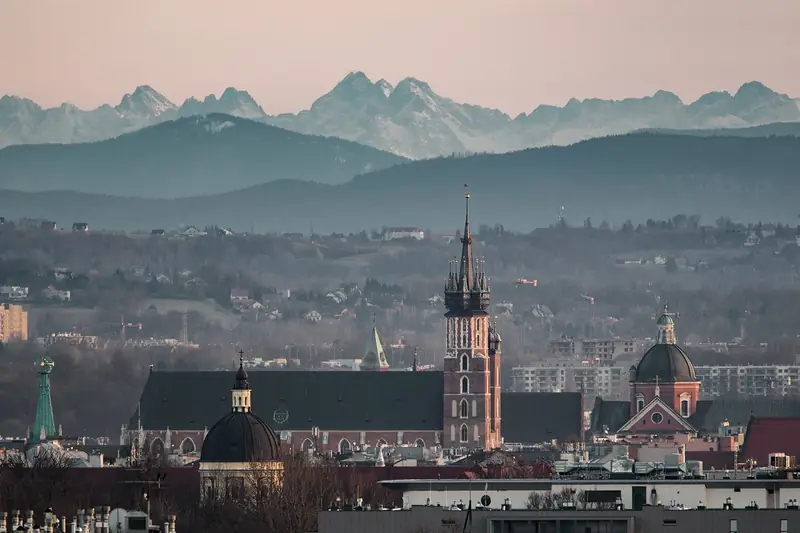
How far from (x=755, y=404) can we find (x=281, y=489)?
7290 centimetres

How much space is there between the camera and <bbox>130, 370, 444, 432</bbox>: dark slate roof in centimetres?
15538

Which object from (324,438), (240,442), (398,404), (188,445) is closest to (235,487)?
(240,442)

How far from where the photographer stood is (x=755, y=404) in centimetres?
16625

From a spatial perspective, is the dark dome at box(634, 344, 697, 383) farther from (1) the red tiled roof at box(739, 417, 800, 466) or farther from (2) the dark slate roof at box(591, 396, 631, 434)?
(1) the red tiled roof at box(739, 417, 800, 466)


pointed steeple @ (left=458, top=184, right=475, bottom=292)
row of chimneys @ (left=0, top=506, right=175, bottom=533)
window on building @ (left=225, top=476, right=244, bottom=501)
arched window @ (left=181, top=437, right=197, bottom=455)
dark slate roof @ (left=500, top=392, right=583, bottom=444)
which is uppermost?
pointed steeple @ (left=458, top=184, right=475, bottom=292)

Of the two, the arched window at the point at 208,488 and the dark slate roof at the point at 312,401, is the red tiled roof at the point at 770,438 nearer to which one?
the dark slate roof at the point at 312,401

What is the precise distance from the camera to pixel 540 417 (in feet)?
521

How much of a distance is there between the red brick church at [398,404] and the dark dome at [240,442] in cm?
3742

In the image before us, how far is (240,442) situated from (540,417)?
4998 centimetres

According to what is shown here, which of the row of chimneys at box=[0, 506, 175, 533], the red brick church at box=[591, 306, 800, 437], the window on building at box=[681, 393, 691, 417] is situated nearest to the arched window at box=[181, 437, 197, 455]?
the red brick church at box=[591, 306, 800, 437]

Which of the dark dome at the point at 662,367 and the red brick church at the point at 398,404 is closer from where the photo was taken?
the red brick church at the point at 398,404

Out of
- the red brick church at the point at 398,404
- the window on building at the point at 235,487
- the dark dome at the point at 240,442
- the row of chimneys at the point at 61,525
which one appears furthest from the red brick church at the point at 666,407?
the row of chimneys at the point at 61,525

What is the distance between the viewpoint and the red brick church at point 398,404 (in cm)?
15275

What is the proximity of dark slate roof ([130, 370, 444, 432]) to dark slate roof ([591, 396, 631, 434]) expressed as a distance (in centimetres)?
1000
